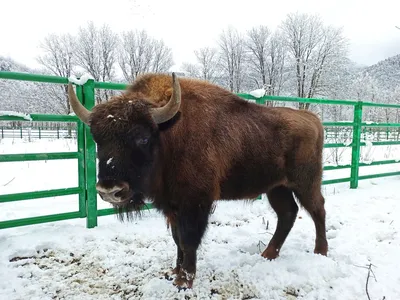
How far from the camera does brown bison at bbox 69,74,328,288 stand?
2459 mm

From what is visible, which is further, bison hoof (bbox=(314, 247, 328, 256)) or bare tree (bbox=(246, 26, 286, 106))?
bare tree (bbox=(246, 26, 286, 106))

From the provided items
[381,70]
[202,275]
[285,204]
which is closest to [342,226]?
[285,204]

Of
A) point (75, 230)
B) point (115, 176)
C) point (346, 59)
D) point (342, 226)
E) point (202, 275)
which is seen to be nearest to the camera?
point (115, 176)

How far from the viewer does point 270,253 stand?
359cm

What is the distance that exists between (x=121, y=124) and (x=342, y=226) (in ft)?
12.6

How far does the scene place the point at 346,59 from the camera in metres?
39.0

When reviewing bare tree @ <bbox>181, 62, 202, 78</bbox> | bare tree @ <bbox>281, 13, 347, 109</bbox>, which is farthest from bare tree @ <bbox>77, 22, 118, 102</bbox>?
bare tree @ <bbox>281, 13, 347, 109</bbox>

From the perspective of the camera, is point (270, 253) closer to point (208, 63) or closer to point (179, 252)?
point (179, 252)

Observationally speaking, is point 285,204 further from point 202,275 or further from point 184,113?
point 184,113

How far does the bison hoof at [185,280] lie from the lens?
9.44ft

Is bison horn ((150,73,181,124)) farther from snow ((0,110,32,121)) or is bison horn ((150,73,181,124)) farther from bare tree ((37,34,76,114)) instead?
bare tree ((37,34,76,114))

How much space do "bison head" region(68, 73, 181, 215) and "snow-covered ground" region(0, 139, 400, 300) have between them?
1.07 meters

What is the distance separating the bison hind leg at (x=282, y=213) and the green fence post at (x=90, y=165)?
2451 millimetres

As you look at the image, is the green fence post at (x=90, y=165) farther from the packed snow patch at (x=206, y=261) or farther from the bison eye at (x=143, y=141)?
the bison eye at (x=143, y=141)
